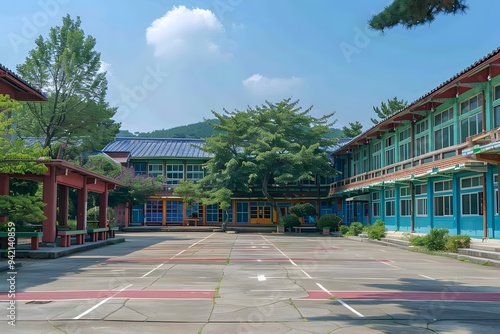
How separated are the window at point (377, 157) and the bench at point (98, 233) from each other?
873 inches

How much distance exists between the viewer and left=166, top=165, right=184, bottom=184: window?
193 feet

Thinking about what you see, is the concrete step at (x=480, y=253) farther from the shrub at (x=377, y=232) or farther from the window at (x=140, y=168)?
the window at (x=140, y=168)

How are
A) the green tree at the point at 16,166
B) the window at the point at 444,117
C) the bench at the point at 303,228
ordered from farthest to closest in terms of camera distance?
the bench at the point at 303,228 < the window at the point at 444,117 < the green tree at the point at 16,166

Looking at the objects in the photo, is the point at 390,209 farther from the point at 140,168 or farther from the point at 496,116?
the point at 140,168

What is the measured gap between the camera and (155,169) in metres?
59.1

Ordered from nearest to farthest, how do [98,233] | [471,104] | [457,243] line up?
[457,243] < [471,104] < [98,233]

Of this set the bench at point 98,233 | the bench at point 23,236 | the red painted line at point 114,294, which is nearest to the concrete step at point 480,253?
the red painted line at point 114,294

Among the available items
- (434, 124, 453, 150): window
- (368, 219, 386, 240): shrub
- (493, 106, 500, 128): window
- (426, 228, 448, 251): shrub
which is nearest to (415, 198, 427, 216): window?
(368, 219, 386, 240): shrub

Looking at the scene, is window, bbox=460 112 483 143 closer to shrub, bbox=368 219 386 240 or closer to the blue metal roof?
shrub, bbox=368 219 386 240

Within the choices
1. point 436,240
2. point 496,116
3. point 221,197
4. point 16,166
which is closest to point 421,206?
point 436,240

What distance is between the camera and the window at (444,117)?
99.0ft

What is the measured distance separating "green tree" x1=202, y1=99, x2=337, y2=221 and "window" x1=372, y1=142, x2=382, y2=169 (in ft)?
15.4


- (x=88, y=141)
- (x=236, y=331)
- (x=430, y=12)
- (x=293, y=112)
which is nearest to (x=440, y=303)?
(x=236, y=331)

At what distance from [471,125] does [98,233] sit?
2181 centimetres
